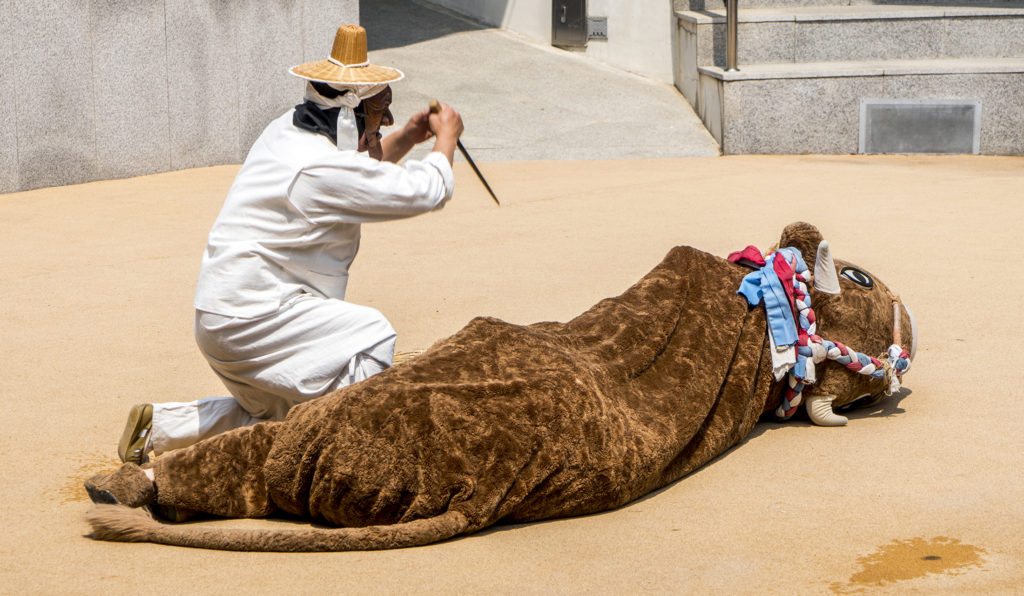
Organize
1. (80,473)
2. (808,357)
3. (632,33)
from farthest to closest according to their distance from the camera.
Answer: (632,33) → (808,357) → (80,473)

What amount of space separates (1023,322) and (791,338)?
6.79ft

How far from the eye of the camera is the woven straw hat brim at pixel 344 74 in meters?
3.54

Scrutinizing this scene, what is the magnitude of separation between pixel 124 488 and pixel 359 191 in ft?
3.42

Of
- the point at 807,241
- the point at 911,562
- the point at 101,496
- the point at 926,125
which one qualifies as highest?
the point at 807,241

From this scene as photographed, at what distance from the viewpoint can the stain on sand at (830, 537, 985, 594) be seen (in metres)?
2.80

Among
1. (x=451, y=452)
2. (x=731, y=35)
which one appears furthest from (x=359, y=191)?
(x=731, y=35)

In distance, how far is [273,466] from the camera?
312 centimetres

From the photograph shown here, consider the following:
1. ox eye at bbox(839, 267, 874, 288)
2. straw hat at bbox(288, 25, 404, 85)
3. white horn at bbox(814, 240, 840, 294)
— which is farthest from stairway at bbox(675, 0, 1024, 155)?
straw hat at bbox(288, 25, 404, 85)

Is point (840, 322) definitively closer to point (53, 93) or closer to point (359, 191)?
point (359, 191)

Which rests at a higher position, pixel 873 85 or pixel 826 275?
pixel 826 275

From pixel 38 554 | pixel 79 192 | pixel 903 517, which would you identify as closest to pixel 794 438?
pixel 903 517

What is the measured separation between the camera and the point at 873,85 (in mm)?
11234

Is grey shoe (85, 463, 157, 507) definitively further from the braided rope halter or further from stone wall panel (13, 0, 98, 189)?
stone wall panel (13, 0, 98, 189)

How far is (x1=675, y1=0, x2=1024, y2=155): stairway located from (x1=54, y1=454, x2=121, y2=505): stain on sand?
8522 millimetres
